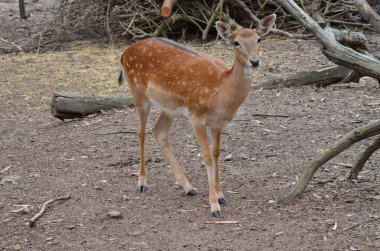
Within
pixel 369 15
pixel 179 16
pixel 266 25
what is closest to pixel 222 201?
pixel 266 25

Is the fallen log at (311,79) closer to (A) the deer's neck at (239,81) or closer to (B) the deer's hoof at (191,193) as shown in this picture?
(B) the deer's hoof at (191,193)

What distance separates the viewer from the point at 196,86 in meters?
5.15

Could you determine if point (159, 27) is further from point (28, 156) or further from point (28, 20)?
point (28, 156)

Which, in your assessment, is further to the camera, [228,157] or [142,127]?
[228,157]

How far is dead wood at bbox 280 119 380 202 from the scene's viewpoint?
4773 millimetres

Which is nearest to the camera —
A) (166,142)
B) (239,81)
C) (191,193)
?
(239,81)

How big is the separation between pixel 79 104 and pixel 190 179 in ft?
7.83

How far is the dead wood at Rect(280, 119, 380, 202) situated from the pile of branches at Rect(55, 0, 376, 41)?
6.80 m

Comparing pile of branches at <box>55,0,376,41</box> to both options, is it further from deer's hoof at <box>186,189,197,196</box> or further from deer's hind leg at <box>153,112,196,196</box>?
deer's hoof at <box>186,189,197,196</box>

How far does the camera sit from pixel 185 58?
215 inches

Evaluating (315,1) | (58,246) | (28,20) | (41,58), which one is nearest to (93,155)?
(58,246)

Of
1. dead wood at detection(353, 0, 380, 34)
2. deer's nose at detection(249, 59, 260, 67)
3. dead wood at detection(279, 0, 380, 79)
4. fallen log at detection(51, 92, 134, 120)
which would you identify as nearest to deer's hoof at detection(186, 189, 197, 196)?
deer's nose at detection(249, 59, 260, 67)

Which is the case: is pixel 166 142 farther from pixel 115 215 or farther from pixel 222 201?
pixel 115 215

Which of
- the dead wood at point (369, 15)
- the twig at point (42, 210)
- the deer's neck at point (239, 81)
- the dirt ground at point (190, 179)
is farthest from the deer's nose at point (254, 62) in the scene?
the twig at point (42, 210)
